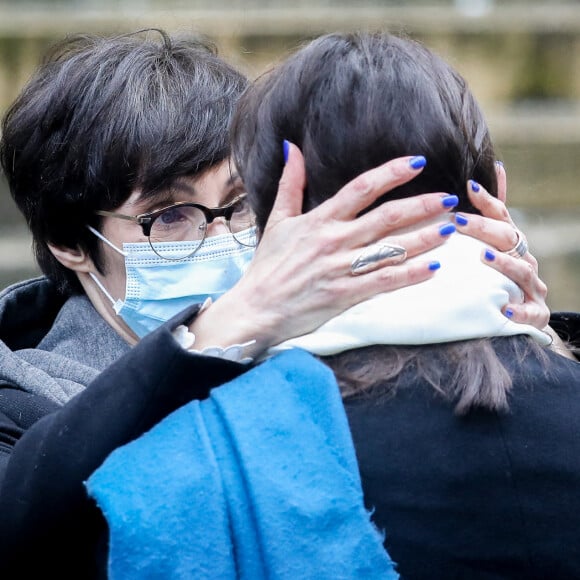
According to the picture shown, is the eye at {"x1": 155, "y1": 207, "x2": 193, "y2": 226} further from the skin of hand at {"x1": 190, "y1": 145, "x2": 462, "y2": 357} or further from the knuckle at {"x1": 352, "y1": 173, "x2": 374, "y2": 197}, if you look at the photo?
the knuckle at {"x1": 352, "y1": 173, "x2": 374, "y2": 197}

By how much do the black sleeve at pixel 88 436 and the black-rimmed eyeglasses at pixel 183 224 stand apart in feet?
2.41

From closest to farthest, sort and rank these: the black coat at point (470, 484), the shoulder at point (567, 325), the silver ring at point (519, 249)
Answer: the black coat at point (470, 484), the silver ring at point (519, 249), the shoulder at point (567, 325)

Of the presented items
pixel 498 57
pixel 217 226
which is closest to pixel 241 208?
pixel 217 226

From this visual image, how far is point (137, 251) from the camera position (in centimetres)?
233

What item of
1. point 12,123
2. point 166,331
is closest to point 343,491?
point 166,331

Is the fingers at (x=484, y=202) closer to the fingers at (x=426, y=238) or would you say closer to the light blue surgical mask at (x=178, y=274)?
the fingers at (x=426, y=238)

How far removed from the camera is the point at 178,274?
232 centimetres

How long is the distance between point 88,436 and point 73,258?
96 centimetres

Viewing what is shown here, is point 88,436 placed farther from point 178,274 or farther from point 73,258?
point 73,258

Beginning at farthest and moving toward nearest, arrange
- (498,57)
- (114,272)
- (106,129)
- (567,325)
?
(498,57), (114,272), (106,129), (567,325)

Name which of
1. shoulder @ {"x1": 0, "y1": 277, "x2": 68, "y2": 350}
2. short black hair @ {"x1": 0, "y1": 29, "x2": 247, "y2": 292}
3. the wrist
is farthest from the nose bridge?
the wrist

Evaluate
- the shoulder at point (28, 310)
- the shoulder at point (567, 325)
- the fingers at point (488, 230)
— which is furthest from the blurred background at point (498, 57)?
the fingers at point (488, 230)

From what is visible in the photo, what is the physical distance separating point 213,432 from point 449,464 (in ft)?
1.08

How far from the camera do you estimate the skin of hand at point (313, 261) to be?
149 cm
